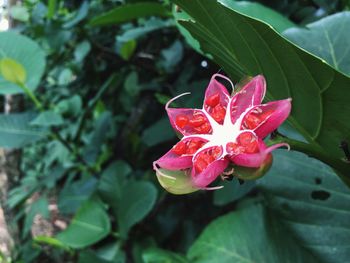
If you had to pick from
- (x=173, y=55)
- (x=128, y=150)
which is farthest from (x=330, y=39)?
(x=128, y=150)

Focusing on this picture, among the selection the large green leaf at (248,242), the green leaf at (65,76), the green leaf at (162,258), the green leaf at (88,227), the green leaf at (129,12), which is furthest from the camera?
the green leaf at (65,76)

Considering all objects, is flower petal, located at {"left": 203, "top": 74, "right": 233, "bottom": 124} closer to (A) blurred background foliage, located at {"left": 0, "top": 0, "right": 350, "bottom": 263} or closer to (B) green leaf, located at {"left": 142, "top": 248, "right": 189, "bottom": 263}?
(A) blurred background foliage, located at {"left": 0, "top": 0, "right": 350, "bottom": 263}

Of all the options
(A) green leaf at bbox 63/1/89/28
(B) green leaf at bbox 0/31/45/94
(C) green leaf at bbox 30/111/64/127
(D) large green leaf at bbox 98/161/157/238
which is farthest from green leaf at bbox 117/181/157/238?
(A) green leaf at bbox 63/1/89/28

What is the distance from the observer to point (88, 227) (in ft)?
4.43

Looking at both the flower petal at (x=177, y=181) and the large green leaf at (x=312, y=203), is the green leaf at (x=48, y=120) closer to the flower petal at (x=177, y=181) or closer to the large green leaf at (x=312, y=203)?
the large green leaf at (x=312, y=203)

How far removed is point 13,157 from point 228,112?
1638 mm

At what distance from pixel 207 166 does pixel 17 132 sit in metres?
1.04

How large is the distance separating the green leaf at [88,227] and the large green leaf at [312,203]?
70 cm

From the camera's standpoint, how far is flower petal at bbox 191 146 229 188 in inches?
14.5

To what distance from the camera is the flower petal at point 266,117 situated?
38cm

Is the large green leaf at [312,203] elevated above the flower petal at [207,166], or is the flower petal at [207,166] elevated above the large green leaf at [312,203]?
the flower petal at [207,166]

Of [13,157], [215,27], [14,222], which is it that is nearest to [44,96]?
[13,157]

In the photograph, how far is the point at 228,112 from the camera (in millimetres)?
417

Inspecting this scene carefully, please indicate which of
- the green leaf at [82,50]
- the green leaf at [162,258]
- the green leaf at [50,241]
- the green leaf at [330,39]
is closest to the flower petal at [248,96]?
the green leaf at [330,39]
